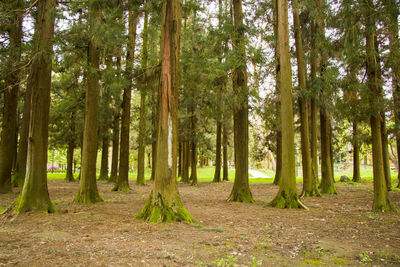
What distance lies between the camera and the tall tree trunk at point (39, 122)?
26.5 feet

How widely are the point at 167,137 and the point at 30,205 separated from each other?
4.25m

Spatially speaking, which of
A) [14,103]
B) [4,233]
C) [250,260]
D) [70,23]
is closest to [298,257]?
[250,260]

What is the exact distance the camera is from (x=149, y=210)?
24.8 ft

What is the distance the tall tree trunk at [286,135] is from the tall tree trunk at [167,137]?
14.1ft

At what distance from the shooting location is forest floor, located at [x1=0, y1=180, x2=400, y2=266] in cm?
444

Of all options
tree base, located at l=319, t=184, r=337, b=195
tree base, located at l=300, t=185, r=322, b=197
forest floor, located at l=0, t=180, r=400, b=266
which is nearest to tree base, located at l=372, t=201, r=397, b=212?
forest floor, located at l=0, t=180, r=400, b=266

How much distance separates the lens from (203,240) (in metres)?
5.63

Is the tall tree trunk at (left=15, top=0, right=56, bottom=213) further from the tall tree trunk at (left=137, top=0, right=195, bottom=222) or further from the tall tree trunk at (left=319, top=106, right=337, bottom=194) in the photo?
the tall tree trunk at (left=319, top=106, right=337, bottom=194)

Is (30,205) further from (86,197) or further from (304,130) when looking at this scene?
(304,130)

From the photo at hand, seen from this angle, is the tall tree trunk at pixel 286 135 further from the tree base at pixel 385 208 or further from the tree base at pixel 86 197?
the tree base at pixel 86 197

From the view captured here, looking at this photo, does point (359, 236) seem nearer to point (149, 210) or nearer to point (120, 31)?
point (149, 210)

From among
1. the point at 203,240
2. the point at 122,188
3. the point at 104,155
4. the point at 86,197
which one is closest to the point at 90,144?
the point at 86,197

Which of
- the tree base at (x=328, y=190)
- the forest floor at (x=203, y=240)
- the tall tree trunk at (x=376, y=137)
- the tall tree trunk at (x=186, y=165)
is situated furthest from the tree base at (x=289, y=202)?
the tall tree trunk at (x=186, y=165)

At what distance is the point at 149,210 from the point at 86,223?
5.08 ft
